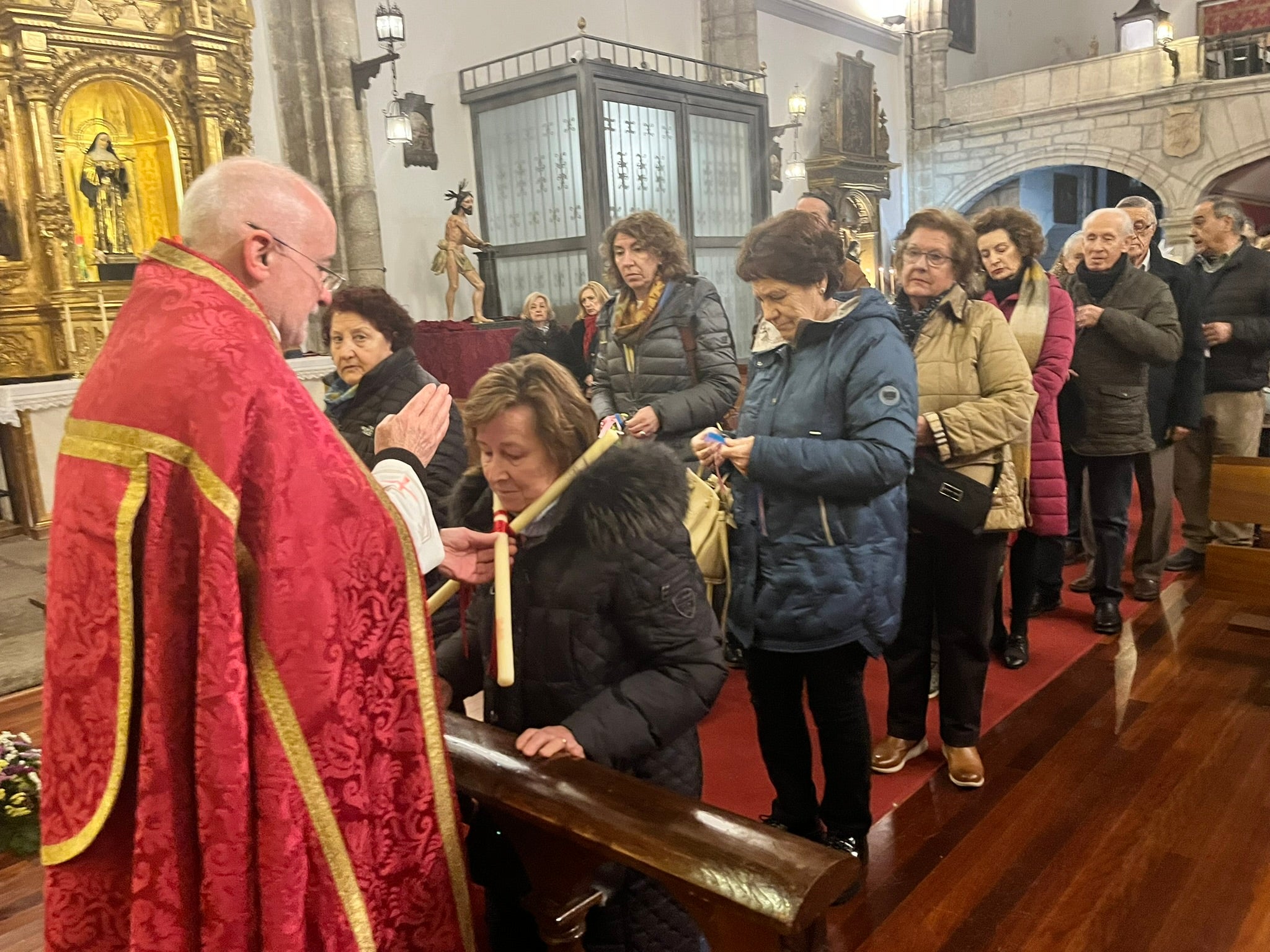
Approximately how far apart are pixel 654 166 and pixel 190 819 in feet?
27.9

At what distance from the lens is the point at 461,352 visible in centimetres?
667

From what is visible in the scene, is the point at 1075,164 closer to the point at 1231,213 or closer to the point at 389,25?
the point at 389,25

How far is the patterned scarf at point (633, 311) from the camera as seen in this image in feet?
9.32

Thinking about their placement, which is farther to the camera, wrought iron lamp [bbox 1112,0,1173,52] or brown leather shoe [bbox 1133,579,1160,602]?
wrought iron lamp [bbox 1112,0,1173,52]

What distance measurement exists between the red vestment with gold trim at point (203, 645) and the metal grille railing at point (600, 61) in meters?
6.95

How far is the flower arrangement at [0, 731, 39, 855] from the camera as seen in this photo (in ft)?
5.52

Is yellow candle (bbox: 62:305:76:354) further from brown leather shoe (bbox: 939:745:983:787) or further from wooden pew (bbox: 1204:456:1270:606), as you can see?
wooden pew (bbox: 1204:456:1270:606)

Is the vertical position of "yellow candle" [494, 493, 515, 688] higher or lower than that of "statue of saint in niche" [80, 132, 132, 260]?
lower

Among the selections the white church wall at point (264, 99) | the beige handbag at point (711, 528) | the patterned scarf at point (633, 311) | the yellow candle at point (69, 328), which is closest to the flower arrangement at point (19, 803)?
the beige handbag at point (711, 528)

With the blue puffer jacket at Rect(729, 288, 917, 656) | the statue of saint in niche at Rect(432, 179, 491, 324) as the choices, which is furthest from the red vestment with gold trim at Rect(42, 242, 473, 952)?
the statue of saint in niche at Rect(432, 179, 491, 324)

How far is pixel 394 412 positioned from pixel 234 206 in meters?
1.17

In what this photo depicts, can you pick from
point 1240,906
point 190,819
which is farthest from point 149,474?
point 1240,906

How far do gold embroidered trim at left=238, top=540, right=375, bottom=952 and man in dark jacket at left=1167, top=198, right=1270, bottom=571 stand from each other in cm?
387

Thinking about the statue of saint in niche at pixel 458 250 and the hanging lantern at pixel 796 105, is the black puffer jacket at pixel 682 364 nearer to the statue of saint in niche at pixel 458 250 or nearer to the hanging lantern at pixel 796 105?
the statue of saint in niche at pixel 458 250
